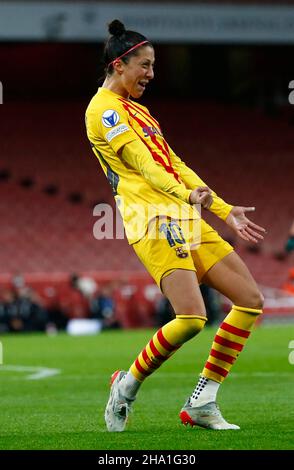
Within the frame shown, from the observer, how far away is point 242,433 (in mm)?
6305

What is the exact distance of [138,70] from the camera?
6.84 meters

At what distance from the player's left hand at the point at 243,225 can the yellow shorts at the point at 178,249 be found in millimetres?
335

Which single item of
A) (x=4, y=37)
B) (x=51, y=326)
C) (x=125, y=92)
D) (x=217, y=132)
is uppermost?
(x=125, y=92)

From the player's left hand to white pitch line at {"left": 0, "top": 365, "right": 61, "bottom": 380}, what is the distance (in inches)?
238

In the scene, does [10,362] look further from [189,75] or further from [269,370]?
[189,75]

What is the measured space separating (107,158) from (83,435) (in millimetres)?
1760

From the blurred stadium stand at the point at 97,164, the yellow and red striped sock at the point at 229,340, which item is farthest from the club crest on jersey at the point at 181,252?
the blurred stadium stand at the point at 97,164

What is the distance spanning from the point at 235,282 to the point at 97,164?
74.9 ft

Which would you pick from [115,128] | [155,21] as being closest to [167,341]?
[115,128]

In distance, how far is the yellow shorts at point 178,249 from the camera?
21.6 feet

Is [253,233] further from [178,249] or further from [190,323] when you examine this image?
[190,323]

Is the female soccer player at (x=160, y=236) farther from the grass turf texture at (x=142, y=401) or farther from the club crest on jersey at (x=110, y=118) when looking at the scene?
the grass turf texture at (x=142, y=401)

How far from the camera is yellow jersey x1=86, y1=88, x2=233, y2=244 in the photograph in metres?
6.61
